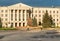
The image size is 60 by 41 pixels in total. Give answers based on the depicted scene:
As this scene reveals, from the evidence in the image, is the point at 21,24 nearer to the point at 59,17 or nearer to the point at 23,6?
the point at 23,6

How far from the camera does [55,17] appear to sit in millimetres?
108188

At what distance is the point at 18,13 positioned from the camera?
10275cm

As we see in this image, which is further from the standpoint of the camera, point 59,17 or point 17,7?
point 59,17

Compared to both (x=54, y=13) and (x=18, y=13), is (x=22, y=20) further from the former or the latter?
(x=54, y=13)

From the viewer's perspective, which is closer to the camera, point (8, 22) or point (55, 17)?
point (8, 22)

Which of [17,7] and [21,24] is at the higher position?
[17,7]

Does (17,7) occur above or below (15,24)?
above

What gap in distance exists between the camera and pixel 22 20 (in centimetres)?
10238

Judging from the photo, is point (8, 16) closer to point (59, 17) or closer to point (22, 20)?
point (22, 20)

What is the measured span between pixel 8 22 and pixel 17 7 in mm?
6796

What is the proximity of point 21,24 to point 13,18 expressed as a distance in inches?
156

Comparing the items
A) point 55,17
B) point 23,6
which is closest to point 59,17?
point 55,17

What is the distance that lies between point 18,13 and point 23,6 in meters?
3.41

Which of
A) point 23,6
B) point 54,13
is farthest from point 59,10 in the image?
point 23,6
